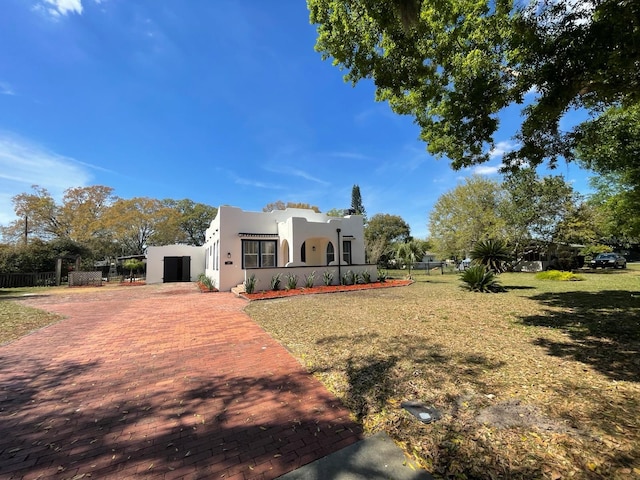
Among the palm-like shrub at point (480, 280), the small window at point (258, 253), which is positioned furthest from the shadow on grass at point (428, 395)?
the small window at point (258, 253)

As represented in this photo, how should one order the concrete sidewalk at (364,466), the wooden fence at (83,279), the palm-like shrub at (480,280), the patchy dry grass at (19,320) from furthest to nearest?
the wooden fence at (83,279) < the palm-like shrub at (480,280) < the patchy dry grass at (19,320) < the concrete sidewalk at (364,466)

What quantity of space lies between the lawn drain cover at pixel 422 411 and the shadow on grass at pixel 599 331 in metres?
2.56

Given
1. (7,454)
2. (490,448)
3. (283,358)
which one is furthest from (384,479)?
(7,454)

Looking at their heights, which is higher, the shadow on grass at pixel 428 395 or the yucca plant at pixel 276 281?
the yucca plant at pixel 276 281

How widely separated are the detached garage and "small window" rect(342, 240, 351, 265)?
13.7m

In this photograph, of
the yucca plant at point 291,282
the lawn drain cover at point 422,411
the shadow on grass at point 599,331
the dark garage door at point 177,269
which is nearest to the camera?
the lawn drain cover at point 422,411

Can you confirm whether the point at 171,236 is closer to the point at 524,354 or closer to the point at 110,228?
the point at 110,228

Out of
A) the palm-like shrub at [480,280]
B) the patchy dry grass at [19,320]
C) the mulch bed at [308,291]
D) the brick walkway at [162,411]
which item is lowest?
the brick walkway at [162,411]

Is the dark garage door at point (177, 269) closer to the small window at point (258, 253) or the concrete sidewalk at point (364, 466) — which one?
the small window at point (258, 253)

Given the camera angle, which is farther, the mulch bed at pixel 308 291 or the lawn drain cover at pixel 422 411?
the mulch bed at pixel 308 291

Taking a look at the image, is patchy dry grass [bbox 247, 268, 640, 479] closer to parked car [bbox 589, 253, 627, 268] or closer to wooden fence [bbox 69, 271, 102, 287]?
wooden fence [bbox 69, 271, 102, 287]

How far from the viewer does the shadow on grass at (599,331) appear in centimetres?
404

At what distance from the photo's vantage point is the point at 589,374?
12.1 feet

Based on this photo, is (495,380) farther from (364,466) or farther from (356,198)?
A: (356,198)
